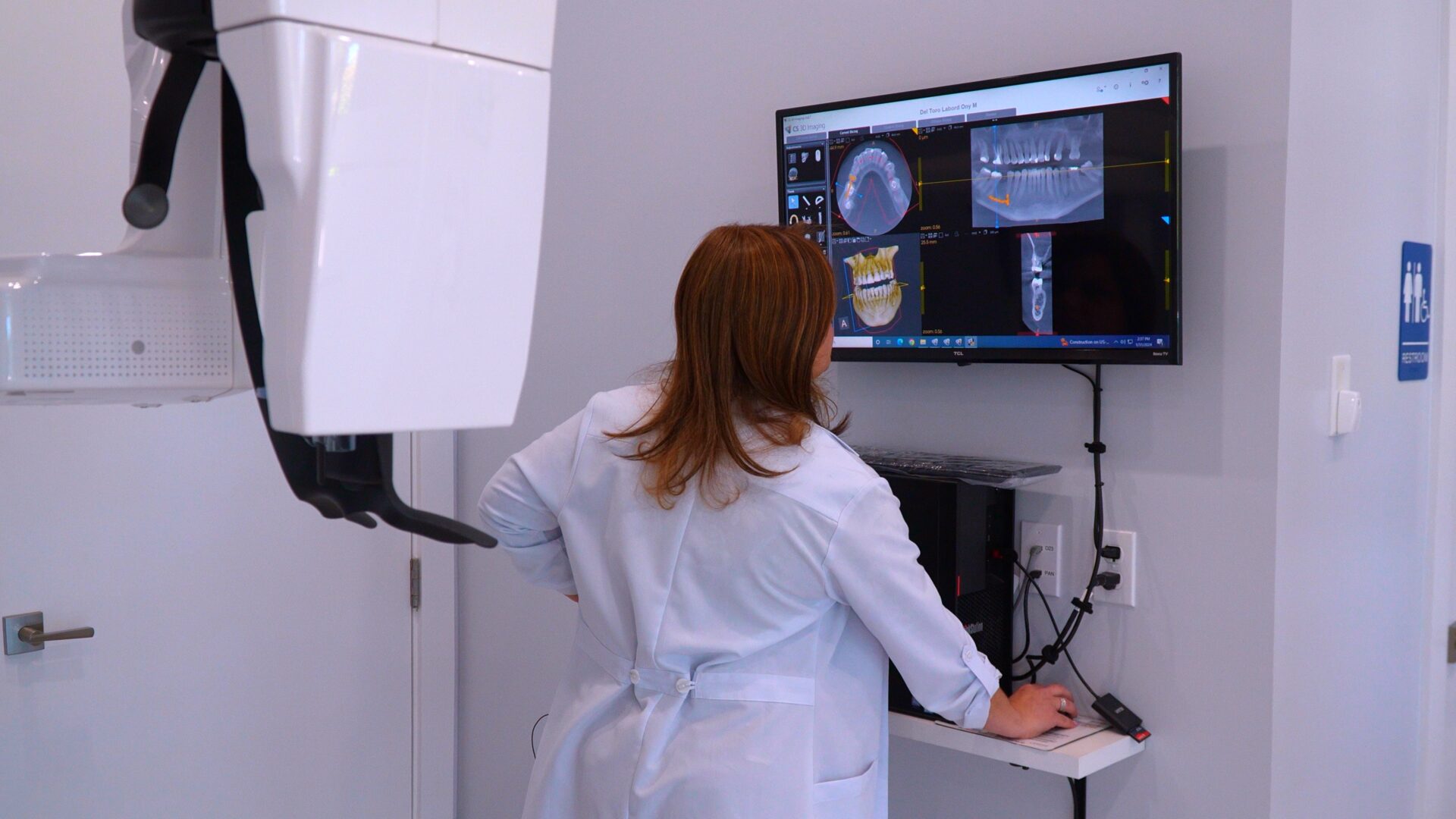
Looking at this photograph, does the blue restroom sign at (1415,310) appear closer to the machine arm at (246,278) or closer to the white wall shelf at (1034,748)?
the white wall shelf at (1034,748)

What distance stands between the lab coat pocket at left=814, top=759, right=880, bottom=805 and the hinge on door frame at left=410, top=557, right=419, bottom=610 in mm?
1537

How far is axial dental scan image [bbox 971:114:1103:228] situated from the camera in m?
1.78

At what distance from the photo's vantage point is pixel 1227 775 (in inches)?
70.8

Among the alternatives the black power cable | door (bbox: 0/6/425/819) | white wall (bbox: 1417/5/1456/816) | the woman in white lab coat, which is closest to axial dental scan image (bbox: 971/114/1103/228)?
the black power cable

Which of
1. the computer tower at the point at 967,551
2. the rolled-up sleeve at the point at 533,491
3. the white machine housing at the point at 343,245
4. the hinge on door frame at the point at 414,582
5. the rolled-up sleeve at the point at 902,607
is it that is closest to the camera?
the white machine housing at the point at 343,245

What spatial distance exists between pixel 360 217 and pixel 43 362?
0.24 meters

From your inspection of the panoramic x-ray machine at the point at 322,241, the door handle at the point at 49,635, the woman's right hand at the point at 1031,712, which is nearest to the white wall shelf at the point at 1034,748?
the woman's right hand at the point at 1031,712

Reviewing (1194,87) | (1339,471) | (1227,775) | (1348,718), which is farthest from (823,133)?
(1348,718)

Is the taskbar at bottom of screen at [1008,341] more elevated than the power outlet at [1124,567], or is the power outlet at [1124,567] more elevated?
the taskbar at bottom of screen at [1008,341]

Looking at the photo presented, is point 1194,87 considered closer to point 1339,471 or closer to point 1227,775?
point 1339,471

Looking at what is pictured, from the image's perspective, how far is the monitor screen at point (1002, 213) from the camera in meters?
1.73

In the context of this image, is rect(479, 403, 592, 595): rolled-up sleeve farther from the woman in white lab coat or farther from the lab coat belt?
the lab coat belt

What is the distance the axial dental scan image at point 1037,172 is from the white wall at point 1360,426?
0.96ft

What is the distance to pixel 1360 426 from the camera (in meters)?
2.08
